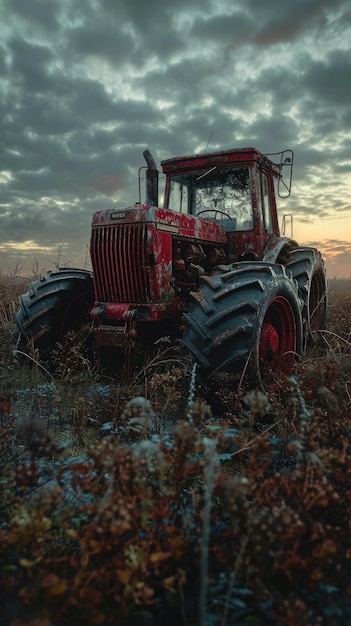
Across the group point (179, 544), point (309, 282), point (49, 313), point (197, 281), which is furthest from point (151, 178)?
point (179, 544)

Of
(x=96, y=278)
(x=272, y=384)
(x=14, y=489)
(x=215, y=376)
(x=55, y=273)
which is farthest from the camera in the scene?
(x=55, y=273)

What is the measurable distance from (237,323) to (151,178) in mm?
2346

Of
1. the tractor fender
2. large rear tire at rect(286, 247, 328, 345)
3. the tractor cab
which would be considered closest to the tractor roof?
the tractor cab

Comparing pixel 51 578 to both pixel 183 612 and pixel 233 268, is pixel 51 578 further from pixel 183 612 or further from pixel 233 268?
pixel 233 268

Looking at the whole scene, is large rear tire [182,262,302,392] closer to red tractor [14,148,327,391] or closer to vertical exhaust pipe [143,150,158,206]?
red tractor [14,148,327,391]

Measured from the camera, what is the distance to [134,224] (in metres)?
4.01

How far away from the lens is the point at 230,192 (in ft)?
17.1

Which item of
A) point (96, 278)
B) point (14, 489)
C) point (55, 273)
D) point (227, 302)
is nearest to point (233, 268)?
point (227, 302)

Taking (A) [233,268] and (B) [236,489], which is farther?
(A) [233,268]

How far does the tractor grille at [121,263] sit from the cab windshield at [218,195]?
1469mm

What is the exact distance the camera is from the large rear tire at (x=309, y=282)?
5113 millimetres

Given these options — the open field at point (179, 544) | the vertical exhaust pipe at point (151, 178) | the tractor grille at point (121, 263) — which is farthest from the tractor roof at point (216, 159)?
the open field at point (179, 544)

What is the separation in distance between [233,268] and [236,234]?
152cm

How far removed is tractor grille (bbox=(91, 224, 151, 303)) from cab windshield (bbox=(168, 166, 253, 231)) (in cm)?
147
